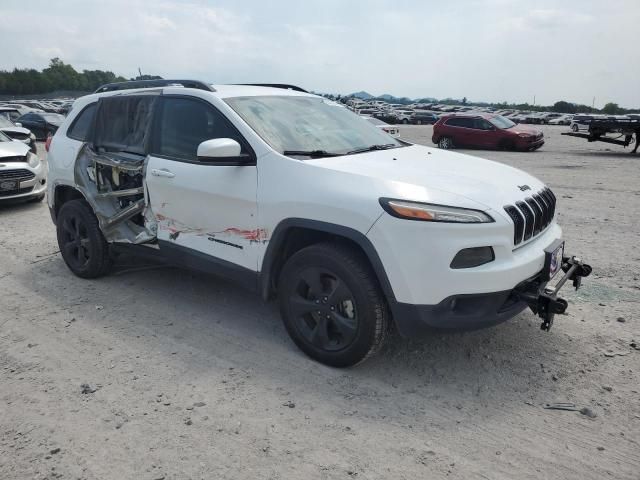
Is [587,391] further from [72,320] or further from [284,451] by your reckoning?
[72,320]

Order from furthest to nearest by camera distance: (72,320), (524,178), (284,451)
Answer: (72,320) < (524,178) < (284,451)

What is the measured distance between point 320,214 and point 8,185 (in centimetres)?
715

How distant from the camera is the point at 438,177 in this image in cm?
329

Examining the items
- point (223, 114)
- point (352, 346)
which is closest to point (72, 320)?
point (223, 114)

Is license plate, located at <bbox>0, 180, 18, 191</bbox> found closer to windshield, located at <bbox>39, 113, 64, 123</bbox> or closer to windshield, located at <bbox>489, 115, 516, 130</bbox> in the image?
windshield, located at <bbox>39, 113, 64, 123</bbox>

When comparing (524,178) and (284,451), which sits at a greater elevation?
(524,178)

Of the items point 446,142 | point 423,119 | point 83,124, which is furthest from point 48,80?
point 83,124

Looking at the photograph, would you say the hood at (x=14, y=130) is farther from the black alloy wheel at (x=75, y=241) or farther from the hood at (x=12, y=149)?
the black alloy wheel at (x=75, y=241)

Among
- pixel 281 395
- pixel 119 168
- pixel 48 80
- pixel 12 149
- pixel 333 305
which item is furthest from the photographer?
pixel 48 80

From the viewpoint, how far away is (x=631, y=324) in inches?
156

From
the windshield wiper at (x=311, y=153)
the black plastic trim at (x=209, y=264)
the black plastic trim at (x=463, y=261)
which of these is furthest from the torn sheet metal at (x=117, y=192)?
the black plastic trim at (x=463, y=261)

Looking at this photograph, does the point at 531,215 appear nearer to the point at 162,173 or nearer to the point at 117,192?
the point at 162,173

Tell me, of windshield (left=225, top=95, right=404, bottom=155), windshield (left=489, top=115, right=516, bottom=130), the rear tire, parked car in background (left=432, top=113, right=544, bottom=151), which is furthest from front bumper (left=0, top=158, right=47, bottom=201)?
windshield (left=489, top=115, right=516, bottom=130)

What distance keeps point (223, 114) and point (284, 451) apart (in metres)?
2.38
